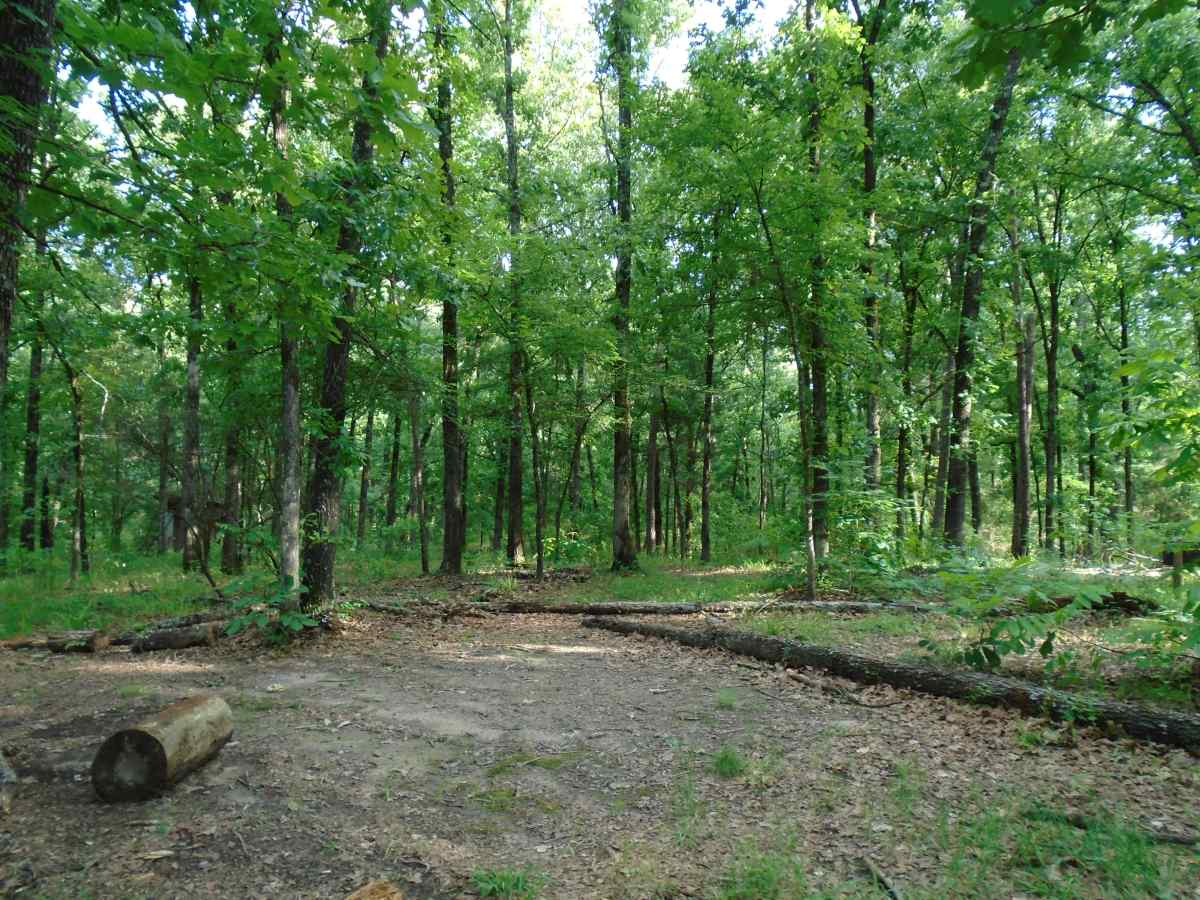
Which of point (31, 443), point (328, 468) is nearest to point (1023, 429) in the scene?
point (328, 468)

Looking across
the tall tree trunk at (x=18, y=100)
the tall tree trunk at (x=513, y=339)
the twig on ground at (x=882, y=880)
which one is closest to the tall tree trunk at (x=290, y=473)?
the tall tree trunk at (x=18, y=100)

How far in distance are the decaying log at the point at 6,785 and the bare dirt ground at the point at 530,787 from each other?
0.24ft

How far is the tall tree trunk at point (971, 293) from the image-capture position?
42.1ft

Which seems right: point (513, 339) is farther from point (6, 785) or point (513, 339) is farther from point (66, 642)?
point (6, 785)

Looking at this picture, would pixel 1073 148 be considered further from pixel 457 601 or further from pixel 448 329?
pixel 457 601

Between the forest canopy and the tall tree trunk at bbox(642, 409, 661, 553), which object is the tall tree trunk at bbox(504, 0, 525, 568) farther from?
the tall tree trunk at bbox(642, 409, 661, 553)

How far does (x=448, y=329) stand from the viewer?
14375 millimetres

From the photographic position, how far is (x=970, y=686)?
5.62m

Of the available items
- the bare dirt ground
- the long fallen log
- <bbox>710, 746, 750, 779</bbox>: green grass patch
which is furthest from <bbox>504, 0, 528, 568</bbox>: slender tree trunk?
<bbox>710, 746, 750, 779</bbox>: green grass patch

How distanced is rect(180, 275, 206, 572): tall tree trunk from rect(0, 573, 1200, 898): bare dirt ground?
279cm

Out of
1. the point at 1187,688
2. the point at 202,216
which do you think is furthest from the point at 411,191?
the point at 1187,688

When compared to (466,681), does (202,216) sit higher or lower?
higher

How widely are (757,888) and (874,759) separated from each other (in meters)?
1.91

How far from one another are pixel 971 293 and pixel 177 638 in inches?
621
